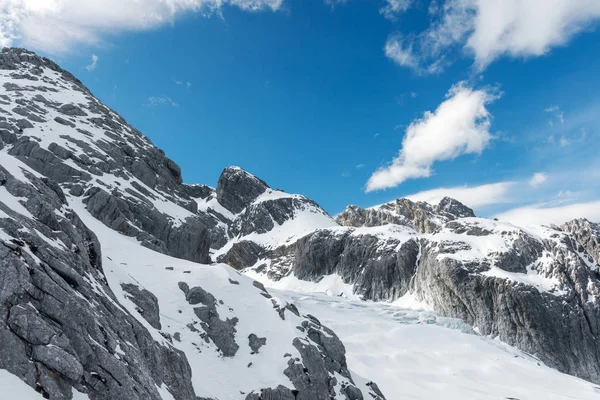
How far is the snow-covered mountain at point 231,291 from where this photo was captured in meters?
16.9

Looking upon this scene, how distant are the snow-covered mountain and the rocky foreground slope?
0.11 meters

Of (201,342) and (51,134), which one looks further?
(51,134)

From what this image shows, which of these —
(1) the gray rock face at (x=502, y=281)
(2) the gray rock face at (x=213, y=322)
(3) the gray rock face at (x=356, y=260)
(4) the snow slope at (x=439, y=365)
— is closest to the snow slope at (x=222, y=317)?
(2) the gray rock face at (x=213, y=322)

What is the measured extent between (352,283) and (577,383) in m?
67.2

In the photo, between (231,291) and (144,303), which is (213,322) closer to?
→ (231,291)

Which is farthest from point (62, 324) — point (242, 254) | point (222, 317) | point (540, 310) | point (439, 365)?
point (242, 254)

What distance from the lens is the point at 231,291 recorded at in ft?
132

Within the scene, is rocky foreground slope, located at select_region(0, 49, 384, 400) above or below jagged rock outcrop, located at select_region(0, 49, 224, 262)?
below

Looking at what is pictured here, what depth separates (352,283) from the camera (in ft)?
413

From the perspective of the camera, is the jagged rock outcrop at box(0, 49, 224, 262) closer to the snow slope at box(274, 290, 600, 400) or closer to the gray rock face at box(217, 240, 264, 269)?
the snow slope at box(274, 290, 600, 400)

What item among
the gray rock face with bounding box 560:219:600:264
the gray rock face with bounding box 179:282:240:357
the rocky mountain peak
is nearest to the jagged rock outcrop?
the gray rock face with bounding box 179:282:240:357

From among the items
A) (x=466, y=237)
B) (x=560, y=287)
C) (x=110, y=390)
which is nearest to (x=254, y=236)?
(x=466, y=237)

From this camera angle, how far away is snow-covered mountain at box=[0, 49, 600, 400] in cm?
1686

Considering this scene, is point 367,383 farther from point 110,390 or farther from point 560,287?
point 560,287
